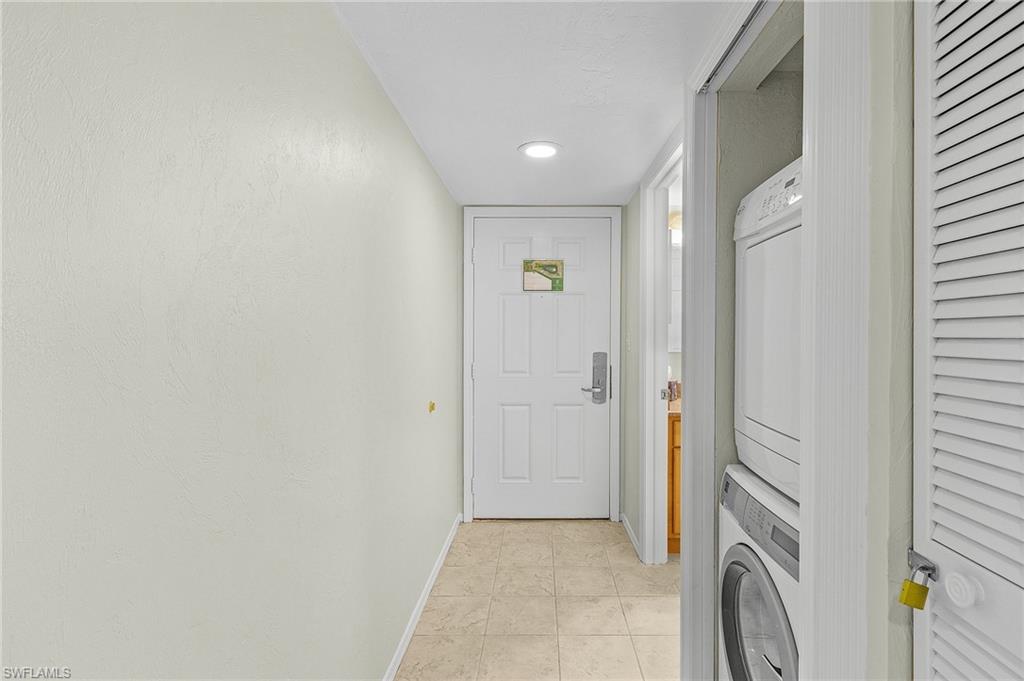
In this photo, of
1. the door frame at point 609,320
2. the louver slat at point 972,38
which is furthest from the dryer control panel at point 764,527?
the door frame at point 609,320

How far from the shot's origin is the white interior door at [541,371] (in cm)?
413

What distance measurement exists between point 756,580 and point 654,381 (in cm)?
176

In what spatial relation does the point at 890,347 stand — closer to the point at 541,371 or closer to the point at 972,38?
the point at 972,38

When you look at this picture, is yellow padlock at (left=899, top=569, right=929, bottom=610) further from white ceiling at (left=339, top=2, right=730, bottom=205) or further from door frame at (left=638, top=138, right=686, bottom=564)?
door frame at (left=638, top=138, right=686, bottom=564)

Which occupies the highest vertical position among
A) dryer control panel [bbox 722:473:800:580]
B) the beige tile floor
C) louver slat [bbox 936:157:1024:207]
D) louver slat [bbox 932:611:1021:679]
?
louver slat [bbox 936:157:1024:207]

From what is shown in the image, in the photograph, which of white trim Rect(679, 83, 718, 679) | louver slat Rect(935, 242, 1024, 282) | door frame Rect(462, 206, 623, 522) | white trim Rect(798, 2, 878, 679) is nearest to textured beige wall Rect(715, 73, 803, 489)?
white trim Rect(679, 83, 718, 679)

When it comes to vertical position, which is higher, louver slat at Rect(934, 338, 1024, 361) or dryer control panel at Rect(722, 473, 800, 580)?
louver slat at Rect(934, 338, 1024, 361)

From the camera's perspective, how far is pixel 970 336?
85cm

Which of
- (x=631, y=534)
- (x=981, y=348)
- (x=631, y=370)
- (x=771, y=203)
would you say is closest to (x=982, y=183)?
(x=981, y=348)

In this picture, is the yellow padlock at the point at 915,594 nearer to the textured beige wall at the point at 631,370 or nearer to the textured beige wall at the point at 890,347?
the textured beige wall at the point at 890,347

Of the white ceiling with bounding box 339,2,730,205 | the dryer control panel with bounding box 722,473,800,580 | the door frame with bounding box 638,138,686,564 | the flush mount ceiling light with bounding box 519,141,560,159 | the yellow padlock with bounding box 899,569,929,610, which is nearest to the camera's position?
the yellow padlock with bounding box 899,569,929,610

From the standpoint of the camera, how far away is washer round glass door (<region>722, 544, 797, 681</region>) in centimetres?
150

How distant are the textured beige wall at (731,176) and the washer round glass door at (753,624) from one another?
325 millimetres

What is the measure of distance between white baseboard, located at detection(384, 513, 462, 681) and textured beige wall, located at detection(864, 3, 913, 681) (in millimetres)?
1754
